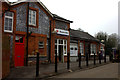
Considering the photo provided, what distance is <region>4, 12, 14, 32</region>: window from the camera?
39.9 ft

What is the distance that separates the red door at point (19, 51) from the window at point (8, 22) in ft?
3.84

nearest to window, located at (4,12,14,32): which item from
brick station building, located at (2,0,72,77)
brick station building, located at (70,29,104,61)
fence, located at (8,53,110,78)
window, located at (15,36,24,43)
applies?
brick station building, located at (2,0,72,77)

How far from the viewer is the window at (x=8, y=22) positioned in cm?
1216

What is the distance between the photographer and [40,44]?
1505cm

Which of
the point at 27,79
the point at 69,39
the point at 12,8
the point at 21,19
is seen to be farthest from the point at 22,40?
the point at 69,39

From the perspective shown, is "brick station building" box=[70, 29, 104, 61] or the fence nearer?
the fence

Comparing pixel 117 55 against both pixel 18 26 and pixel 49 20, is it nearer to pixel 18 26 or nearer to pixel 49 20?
pixel 49 20

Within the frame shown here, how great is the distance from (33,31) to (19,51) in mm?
2598

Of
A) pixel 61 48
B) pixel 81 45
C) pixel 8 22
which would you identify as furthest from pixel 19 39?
pixel 81 45

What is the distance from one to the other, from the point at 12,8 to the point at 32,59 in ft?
17.4

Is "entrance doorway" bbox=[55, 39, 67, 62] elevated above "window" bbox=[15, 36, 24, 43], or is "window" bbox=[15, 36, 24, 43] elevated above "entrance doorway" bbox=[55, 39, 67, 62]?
"window" bbox=[15, 36, 24, 43]

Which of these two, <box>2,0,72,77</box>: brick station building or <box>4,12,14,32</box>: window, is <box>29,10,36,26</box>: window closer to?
<box>2,0,72,77</box>: brick station building

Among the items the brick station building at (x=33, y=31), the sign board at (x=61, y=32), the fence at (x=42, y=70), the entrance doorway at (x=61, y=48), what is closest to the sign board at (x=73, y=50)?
the brick station building at (x=33, y=31)

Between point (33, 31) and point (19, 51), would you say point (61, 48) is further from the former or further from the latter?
point (19, 51)
